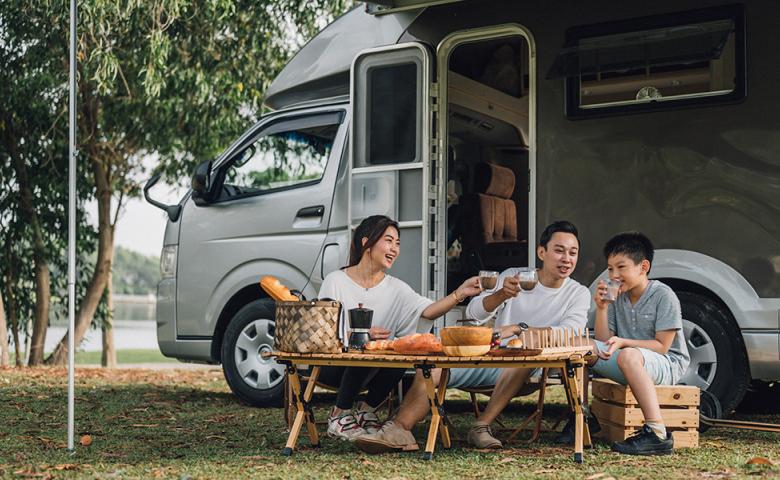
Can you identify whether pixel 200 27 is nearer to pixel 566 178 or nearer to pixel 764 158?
pixel 566 178

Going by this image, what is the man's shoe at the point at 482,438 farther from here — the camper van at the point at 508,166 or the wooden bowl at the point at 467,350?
the camper van at the point at 508,166

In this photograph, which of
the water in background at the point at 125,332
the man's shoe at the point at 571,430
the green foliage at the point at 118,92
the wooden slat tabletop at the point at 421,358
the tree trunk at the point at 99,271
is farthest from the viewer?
the water in background at the point at 125,332

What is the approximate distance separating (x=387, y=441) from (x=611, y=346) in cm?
107

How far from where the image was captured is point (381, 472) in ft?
14.6

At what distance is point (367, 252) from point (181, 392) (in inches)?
148

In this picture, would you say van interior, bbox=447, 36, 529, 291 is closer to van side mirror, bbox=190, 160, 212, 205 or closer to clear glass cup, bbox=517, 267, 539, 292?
van side mirror, bbox=190, 160, 212, 205

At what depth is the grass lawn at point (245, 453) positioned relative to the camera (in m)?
4.45

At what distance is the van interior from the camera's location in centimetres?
750

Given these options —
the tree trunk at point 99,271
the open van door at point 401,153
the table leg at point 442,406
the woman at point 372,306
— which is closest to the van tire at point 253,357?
the open van door at point 401,153

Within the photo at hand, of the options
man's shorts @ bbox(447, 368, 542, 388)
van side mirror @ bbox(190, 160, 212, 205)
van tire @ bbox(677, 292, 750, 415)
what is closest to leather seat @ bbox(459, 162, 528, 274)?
van side mirror @ bbox(190, 160, 212, 205)

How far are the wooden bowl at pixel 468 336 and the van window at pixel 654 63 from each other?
2.12m

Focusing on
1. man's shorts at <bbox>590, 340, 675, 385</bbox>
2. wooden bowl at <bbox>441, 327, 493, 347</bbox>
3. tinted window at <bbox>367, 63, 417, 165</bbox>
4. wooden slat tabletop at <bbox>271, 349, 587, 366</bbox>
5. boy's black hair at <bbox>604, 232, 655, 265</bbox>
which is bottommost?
man's shorts at <bbox>590, 340, 675, 385</bbox>

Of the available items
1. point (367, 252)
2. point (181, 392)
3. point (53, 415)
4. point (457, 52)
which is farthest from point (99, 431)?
point (457, 52)

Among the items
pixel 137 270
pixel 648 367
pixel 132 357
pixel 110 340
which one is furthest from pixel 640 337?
pixel 137 270
